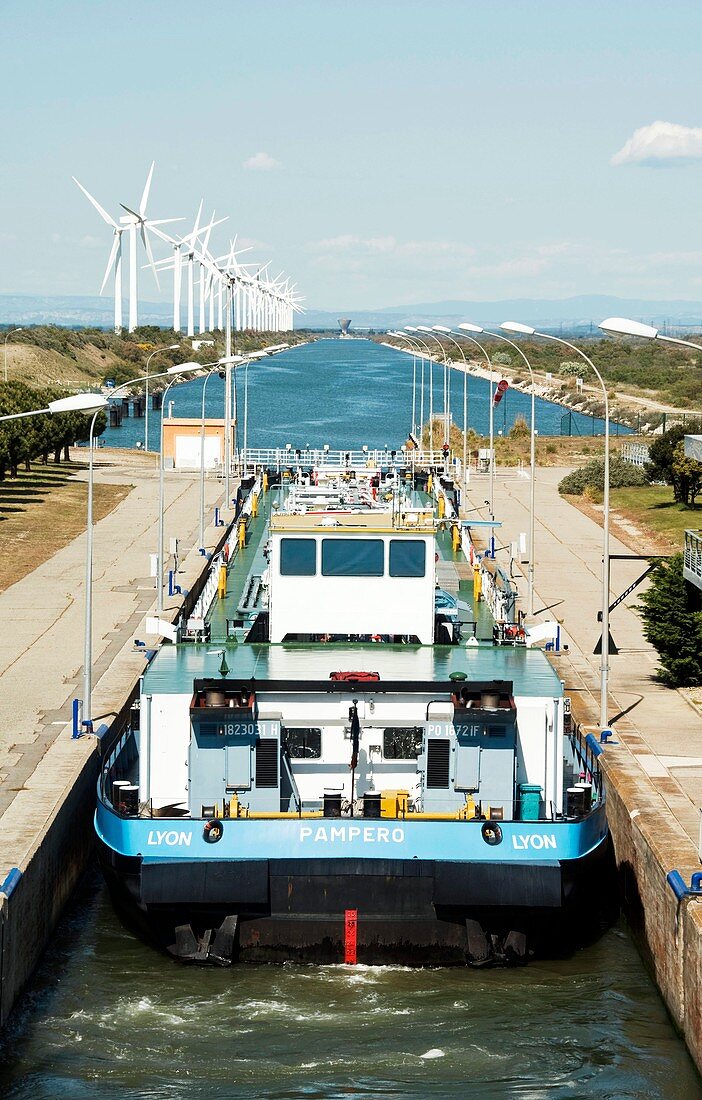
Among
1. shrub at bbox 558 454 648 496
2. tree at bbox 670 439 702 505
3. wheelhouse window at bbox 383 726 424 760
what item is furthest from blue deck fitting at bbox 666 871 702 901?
shrub at bbox 558 454 648 496

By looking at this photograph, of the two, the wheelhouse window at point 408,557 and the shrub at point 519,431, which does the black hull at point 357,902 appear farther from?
the shrub at point 519,431

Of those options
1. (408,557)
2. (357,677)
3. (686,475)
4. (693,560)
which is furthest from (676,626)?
(686,475)

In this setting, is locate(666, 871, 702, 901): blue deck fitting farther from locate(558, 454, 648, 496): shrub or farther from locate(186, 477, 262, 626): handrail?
locate(558, 454, 648, 496): shrub

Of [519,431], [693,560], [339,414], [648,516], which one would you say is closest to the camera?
[693,560]

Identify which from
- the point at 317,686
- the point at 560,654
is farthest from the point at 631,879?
the point at 560,654

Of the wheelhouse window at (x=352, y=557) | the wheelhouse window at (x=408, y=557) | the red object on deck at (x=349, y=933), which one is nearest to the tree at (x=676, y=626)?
the wheelhouse window at (x=408, y=557)

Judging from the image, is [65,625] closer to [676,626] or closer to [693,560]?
[676,626]
